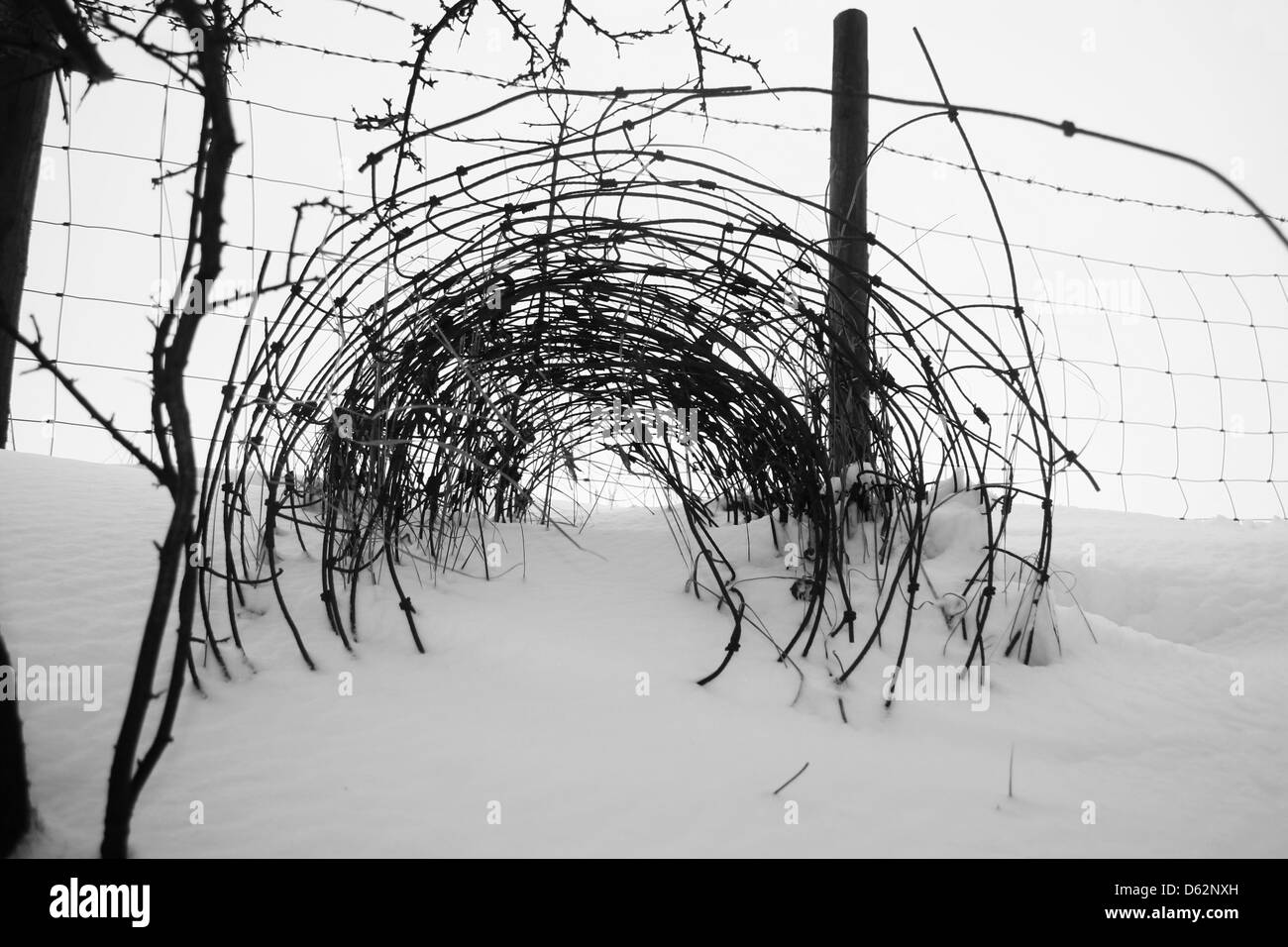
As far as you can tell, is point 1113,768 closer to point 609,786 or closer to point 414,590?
point 609,786

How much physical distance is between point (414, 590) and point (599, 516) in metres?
1.31

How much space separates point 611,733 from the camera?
1668 mm

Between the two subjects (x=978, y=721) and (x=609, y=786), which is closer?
(x=609, y=786)

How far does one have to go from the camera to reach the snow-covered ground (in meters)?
1.37

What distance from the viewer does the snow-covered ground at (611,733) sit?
1373mm
